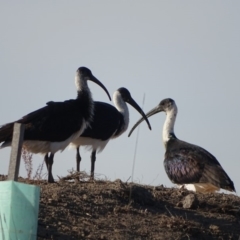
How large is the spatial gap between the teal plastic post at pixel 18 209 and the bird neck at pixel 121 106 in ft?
35.5

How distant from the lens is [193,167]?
1495cm

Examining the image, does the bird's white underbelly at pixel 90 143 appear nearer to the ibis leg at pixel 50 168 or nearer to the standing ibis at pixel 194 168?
the standing ibis at pixel 194 168

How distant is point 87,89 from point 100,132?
1170mm

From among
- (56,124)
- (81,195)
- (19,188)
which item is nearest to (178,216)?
(81,195)

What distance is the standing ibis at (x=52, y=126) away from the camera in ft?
46.4

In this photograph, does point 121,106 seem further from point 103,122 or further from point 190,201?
point 190,201

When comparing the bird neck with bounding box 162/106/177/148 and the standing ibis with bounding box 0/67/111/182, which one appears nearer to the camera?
the standing ibis with bounding box 0/67/111/182

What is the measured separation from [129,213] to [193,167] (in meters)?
4.55

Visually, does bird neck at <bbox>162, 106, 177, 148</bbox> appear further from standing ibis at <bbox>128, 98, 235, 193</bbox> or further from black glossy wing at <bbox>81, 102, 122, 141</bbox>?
black glossy wing at <bbox>81, 102, 122, 141</bbox>

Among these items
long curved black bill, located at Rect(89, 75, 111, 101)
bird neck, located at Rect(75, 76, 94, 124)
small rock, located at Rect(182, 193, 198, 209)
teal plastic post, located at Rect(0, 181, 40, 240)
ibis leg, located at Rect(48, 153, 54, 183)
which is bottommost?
teal plastic post, located at Rect(0, 181, 40, 240)

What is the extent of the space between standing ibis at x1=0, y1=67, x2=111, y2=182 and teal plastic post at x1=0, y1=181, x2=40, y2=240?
5534 millimetres

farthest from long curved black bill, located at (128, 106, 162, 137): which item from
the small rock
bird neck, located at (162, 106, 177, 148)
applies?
the small rock

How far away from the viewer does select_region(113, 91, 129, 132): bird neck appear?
18.9 meters

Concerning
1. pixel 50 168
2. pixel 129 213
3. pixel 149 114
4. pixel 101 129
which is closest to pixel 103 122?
pixel 101 129
